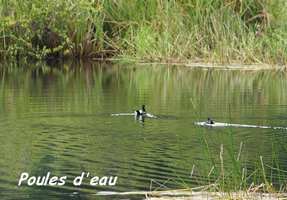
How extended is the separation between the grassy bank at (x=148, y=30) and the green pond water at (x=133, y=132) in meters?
4.22

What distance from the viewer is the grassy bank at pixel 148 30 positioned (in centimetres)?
2923

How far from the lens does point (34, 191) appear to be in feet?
32.1

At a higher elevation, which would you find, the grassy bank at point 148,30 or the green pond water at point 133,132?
the grassy bank at point 148,30

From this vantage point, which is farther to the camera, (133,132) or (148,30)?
(148,30)

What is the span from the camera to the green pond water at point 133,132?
10.6 metres

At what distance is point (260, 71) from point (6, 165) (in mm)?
17199

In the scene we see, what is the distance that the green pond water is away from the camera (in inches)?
418

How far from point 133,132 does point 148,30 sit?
17.5 m

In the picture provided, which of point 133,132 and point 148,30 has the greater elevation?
point 148,30

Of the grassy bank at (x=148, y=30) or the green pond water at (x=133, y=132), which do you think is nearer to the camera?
the green pond water at (x=133, y=132)

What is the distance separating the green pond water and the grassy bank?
422 centimetres

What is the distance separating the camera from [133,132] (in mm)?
13906

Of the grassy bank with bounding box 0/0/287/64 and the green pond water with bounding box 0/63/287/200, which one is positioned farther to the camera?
the grassy bank with bounding box 0/0/287/64

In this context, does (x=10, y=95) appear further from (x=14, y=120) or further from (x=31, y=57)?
(x=31, y=57)
